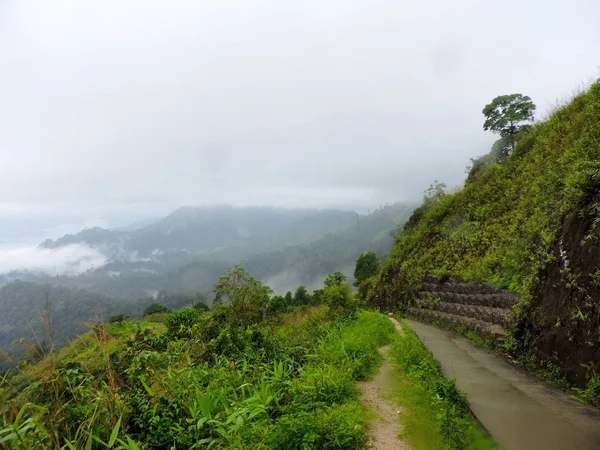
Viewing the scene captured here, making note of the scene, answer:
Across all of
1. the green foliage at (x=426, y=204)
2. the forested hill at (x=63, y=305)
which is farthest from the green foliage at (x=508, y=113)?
the forested hill at (x=63, y=305)

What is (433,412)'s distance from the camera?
169 inches

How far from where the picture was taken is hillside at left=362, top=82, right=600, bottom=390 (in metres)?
5.20

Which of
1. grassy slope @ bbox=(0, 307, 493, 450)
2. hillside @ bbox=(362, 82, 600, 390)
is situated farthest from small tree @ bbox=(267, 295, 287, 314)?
hillside @ bbox=(362, 82, 600, 390)

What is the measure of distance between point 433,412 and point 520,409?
3.58 ft

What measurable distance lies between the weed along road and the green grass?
194 millimetres

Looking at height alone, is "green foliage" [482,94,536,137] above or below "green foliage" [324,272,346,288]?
above

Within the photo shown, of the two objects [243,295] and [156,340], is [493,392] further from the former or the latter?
[156,340]

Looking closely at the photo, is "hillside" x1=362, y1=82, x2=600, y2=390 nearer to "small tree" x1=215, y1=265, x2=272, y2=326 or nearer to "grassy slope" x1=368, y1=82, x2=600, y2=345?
"grassy slope" x1=368, y1=82, x2=600, y2=345

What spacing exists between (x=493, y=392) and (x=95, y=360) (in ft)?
19.5

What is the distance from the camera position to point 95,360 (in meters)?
5.08

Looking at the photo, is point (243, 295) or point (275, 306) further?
point (275, 306)

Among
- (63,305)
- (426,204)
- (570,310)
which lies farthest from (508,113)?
(63,305)

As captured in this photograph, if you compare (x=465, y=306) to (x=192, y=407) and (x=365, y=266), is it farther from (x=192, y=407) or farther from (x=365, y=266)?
(x=365, y=266)

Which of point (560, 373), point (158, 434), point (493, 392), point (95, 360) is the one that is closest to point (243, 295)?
point (95, 360)
